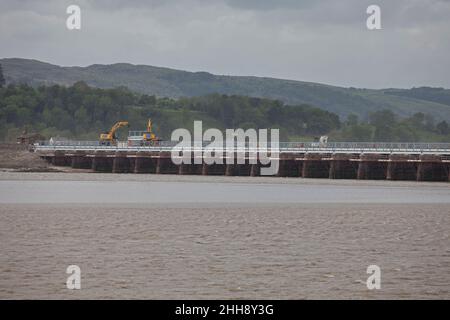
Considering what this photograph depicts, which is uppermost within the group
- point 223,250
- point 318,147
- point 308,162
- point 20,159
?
point 318,147

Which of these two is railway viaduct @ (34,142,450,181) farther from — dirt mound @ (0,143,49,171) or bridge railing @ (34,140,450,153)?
dirt mound @ (0,143,49,171)

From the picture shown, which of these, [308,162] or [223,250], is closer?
[223,250]

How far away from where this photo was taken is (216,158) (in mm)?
105438

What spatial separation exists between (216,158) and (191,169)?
428cm

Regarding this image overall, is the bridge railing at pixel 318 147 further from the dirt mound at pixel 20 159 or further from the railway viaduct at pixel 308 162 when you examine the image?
the dirt mound at pixel 20 159

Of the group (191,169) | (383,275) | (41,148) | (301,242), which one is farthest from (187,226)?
(41,148)

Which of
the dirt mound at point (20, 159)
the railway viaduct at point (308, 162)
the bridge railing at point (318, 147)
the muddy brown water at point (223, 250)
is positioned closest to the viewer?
the muddy brown water at point (223, 250)

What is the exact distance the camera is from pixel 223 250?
90.8 feet

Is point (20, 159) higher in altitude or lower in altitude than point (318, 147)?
lower

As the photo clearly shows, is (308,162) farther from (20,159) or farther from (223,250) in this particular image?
(223,250)

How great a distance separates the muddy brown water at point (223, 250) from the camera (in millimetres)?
21016

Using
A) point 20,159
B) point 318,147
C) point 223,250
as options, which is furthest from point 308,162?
point 223,250

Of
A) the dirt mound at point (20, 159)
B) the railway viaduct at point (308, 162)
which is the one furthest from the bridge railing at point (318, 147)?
the dirt mound at point (20, 159)
